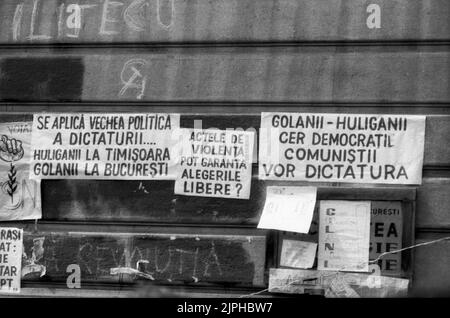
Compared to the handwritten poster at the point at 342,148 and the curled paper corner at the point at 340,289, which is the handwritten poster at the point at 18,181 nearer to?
the handwritten poster at the point at 342,148

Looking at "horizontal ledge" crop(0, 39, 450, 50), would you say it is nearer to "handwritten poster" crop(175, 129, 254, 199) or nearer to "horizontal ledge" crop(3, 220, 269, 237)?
"handwritten poster" crop(175, 129, 254, 199)

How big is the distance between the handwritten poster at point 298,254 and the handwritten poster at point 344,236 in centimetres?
6

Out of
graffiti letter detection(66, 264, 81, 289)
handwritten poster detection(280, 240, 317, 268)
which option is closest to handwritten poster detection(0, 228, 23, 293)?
graffiti letter detection(66, 264, 81, 289)

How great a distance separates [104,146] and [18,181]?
0.79m

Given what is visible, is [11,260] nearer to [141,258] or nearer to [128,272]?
[128,272]

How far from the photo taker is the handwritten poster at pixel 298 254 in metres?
6.34

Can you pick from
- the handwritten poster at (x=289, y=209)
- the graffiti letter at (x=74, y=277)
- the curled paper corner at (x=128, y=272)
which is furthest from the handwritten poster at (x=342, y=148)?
the graffiti letter at (x=74, y=277)

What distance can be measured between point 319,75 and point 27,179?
8.25ft

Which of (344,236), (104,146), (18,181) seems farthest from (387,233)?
(18,181)

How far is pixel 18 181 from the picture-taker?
6816 mm

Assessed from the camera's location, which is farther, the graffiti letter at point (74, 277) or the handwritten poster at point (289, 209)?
the graffiti letter at point (74, 277)

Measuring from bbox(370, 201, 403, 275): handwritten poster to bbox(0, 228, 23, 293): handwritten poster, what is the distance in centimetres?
284

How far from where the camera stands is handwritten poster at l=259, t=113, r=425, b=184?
20.6ft
